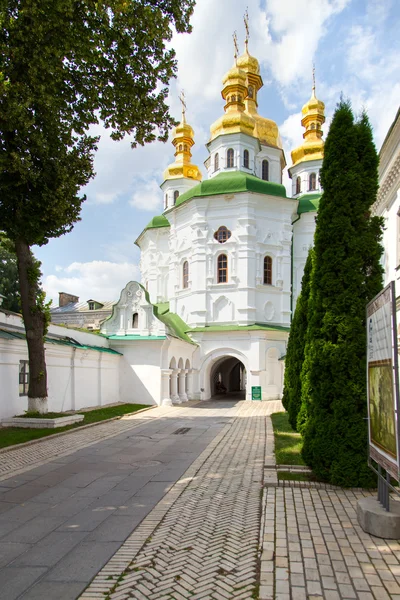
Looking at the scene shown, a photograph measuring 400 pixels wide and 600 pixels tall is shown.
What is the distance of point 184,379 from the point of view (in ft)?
91.1

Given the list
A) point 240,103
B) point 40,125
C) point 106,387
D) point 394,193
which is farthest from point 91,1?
point 240,103

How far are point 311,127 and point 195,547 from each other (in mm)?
41212

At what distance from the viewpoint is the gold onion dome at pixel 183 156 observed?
41531 millimetres

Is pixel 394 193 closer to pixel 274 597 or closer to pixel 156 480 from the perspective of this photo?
pixel 156 480

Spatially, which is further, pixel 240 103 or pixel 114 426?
pixel 240 103

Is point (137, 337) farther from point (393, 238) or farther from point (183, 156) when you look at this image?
point (183, 156)

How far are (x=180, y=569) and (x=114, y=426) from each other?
1102 centimetres

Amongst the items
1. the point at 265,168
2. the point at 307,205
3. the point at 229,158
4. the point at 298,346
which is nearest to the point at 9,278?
the point at 229,158

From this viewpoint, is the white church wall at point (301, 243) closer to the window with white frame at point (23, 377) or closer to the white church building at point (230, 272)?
the white church building at point (230, 272)

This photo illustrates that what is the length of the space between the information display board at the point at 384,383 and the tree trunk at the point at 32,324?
10.6m

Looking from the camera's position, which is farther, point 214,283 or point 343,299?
point 214,283

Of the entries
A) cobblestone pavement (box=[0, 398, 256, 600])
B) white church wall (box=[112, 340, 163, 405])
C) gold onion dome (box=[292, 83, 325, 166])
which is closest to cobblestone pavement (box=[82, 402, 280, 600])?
cobblestone pavement (box=[0, 398, 256, 600])

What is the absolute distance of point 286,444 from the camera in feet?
38.0

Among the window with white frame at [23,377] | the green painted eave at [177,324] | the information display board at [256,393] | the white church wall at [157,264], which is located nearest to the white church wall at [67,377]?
the window with white frame at [23,377]
